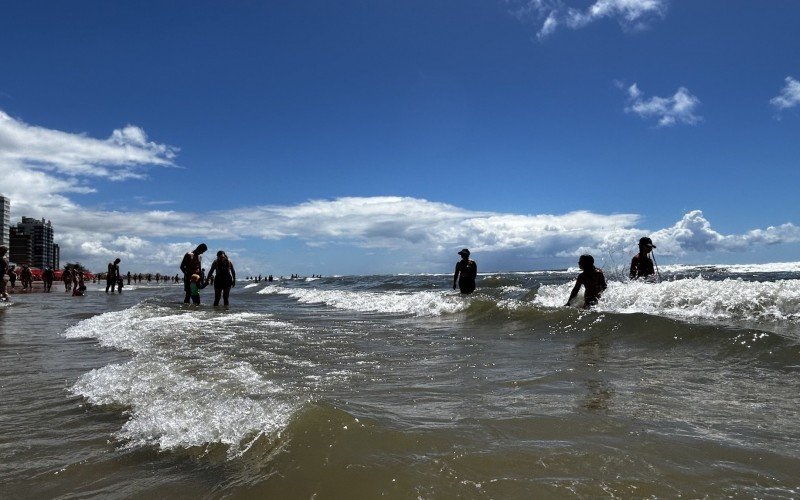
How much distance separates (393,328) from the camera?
9953 mm

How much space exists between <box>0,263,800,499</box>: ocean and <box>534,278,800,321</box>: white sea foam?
3.03ft

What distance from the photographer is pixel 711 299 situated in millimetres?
9547

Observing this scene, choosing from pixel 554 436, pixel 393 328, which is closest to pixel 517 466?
pixel 554 436

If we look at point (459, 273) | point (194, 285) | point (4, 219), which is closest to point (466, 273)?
point (459, 273)

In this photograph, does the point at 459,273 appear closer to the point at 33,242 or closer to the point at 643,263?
the point at 643,263

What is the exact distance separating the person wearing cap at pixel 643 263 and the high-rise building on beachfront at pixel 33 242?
399ft

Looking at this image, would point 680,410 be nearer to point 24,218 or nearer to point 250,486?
point 250,486

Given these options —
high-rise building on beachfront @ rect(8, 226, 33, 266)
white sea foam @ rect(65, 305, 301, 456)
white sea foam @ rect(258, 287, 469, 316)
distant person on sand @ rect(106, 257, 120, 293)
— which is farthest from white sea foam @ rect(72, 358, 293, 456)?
high-rise building on beachfront @ rect(8, 226, 33, 266)

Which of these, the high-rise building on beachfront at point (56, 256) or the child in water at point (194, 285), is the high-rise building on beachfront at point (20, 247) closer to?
the high-rise building on beachfront at point (56, 256)

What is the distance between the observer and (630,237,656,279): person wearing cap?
1248 cm

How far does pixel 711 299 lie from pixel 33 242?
13541 centimetres

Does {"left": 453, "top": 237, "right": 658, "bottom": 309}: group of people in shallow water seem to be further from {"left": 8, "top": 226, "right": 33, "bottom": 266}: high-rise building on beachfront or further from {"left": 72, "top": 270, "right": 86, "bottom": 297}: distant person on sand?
{"left": 8, "top": 226, "right": 33, "bottom": 266}: high-rise building on beachfront

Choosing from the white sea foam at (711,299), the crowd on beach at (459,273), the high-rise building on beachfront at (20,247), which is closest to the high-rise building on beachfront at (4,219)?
the high-rise building on beachfront at (20,247)

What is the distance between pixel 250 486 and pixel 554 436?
1.81 meters
